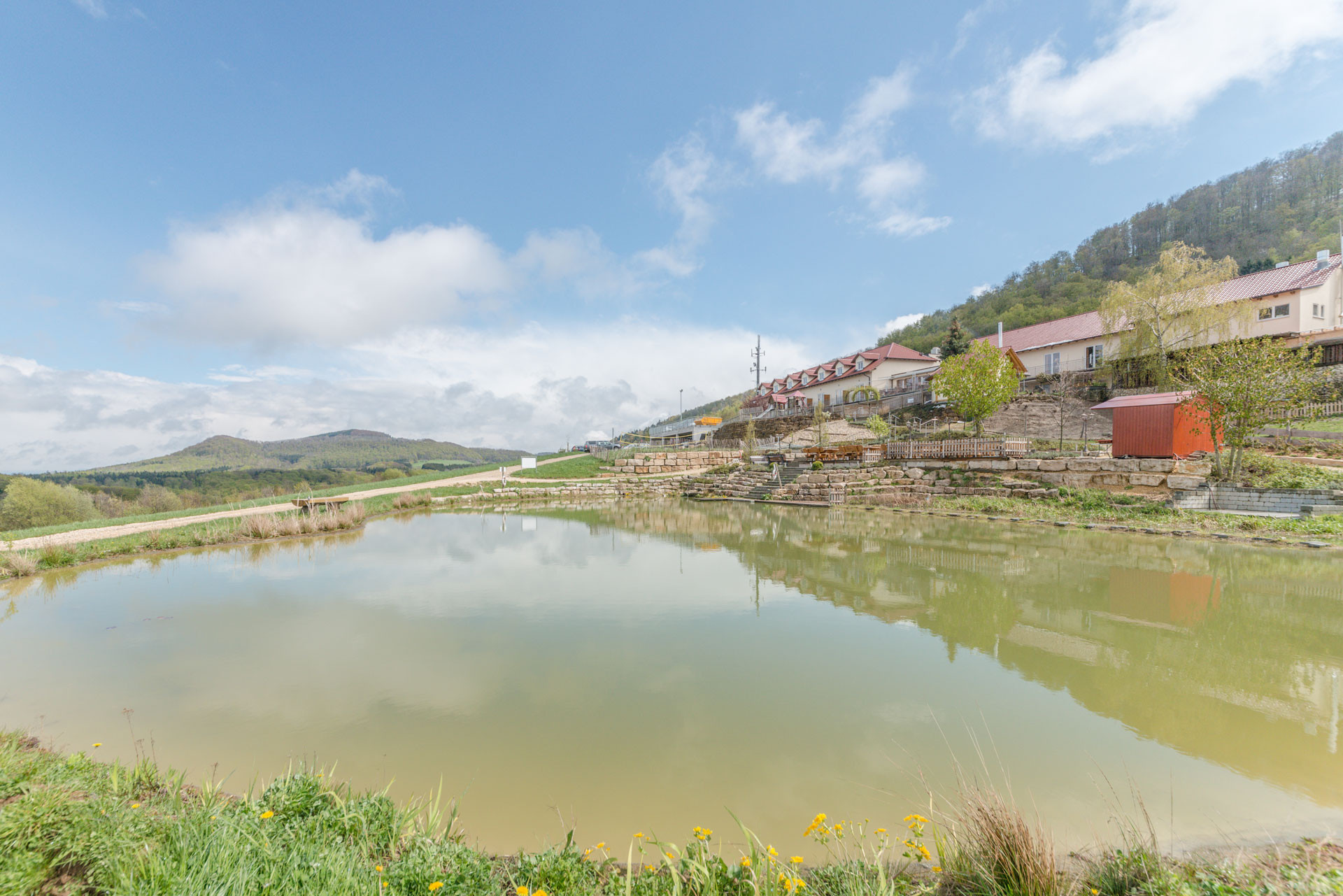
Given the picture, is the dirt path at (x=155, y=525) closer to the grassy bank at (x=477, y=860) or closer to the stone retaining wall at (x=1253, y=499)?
the grassy bank at (x=477, y=860)

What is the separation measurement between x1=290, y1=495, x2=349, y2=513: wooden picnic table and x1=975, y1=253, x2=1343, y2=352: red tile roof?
42119 mm

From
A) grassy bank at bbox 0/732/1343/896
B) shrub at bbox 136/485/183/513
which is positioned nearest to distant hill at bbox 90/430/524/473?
shrub at bbox 136/485/183/513

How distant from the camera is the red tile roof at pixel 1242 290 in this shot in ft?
92.1

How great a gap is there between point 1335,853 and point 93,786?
7207 millimetres

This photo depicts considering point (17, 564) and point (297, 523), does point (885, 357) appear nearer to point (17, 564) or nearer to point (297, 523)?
point (297, 523)

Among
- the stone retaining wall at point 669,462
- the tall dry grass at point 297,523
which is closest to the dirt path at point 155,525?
the tall dry grass at point 297,523

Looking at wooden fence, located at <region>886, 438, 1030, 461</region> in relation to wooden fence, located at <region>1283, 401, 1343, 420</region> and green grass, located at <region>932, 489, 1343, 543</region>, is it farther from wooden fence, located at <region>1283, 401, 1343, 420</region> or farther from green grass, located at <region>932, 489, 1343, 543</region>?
wooden fence, located at <region>1283, 401, 1343, 420</region>

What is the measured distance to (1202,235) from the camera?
64.4 meters

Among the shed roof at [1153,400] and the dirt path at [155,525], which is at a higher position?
the shed roof at [1153,400]

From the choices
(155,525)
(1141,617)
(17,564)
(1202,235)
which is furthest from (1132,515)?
(1202,235)

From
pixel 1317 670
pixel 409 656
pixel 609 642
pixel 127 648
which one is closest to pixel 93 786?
pixel 409 656

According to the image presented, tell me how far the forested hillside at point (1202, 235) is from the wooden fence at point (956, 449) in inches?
1574

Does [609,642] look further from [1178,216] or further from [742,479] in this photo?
[1178,216]

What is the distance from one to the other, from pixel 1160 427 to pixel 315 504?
29.8 meters
